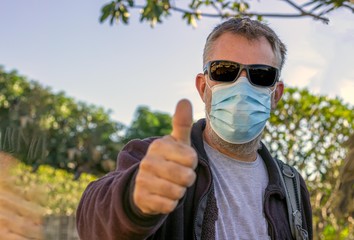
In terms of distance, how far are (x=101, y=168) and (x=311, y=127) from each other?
73.1 feet

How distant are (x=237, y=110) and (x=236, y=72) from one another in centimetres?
14

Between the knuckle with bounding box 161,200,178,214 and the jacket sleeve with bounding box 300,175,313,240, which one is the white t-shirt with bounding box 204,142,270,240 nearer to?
the jacket sleeve with bounding box 300,175,313,240

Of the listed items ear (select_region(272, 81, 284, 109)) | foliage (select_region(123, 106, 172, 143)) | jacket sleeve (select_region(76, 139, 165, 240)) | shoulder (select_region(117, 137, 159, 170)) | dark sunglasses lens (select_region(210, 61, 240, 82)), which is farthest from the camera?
foliage (select_region(123, 106, 172, 143))

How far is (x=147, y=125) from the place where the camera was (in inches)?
1566

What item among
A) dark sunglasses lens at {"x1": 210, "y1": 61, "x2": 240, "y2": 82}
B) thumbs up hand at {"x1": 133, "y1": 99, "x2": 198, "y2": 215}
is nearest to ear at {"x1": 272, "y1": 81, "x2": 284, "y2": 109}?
dark sunglasses lens at {"x1": 210, "y1": 61, "x2": 240, "y2": 82}

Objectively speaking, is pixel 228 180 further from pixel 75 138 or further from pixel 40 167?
pixel 75 138

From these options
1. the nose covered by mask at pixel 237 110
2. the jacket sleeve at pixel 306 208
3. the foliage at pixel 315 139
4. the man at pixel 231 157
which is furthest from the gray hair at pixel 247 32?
the foliage at pixel 315 139

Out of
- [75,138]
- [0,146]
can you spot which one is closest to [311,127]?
[0,146]

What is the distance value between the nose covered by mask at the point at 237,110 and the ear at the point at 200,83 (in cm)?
15

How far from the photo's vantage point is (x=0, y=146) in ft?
4.42

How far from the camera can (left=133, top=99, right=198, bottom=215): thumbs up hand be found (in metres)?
1.33

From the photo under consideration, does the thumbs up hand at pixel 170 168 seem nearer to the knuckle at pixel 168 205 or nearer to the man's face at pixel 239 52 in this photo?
the knuckle at pixel 168 205

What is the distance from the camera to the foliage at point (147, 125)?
39.1 meters

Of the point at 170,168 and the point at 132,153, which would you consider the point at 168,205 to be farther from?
the point at 132,153
